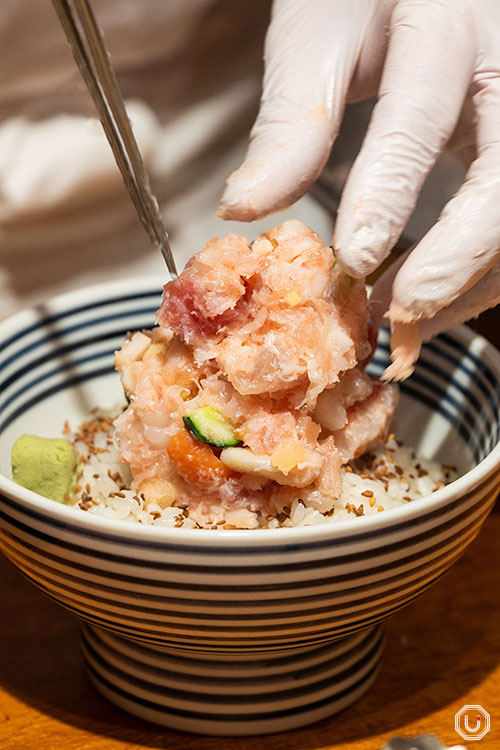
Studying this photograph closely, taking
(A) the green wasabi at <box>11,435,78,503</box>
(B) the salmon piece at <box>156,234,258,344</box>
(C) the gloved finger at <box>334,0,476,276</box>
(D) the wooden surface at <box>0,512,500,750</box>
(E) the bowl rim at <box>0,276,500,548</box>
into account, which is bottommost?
(D) the wooden surface at <box>0,512,500,750</box>

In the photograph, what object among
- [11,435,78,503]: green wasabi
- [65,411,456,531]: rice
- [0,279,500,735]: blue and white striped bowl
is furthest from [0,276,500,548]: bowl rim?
[11,435,78,503]: green wasabi

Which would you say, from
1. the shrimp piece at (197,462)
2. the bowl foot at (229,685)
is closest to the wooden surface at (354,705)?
the bowl foot at (229,685)

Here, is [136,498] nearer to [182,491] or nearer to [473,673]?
[182,491]

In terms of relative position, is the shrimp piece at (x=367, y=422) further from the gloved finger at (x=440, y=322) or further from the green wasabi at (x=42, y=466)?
the green wasabi at (x=42, y=466)

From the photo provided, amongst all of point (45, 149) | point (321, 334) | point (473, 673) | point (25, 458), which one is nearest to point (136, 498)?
point (25, 458)

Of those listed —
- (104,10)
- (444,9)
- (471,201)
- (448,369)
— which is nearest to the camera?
(471,201)

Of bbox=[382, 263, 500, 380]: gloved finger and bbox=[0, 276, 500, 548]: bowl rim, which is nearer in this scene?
bbox=[0, 276, 500, 548]: bowl rim

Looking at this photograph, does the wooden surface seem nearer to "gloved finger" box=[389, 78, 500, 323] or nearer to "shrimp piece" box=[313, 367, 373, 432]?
"shrimp piece" box=[313, 367, 373, 432]
